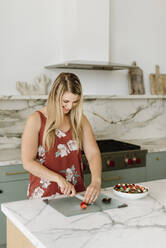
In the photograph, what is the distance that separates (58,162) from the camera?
2.27 metres

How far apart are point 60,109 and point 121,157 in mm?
1303

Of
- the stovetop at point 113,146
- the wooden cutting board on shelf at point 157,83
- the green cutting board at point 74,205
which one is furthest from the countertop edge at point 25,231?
the wooden cutting board on shelf at point 157,83

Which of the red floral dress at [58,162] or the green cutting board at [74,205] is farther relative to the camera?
the red floral dress at [58,162]

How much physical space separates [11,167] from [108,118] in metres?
1.45

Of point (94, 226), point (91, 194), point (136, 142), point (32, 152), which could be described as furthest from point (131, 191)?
point (136, 142)

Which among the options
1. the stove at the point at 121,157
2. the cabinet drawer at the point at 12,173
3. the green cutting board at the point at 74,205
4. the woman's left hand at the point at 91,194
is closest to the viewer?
the green cutting board at the point at 74,205

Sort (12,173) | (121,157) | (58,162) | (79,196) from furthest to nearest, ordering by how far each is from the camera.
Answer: (121,157) < (12,173) < (58,162) < (79,196)

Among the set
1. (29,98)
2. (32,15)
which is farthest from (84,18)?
(29,98)

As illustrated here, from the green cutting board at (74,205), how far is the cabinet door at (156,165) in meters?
1.68

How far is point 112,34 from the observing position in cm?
392

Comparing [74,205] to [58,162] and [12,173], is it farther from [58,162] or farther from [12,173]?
[12,173]

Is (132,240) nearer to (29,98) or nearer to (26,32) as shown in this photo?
(29,98)

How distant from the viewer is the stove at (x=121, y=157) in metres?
3.22

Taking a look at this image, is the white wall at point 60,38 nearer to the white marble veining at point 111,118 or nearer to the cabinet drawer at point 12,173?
the white marble veining at point 111,118
